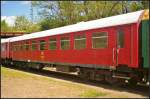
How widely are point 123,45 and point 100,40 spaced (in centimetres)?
201

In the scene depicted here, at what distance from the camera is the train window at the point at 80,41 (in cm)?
1865

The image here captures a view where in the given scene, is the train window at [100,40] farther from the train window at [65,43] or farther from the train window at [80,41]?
the train window at [65,43]

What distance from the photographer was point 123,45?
50.1 ft

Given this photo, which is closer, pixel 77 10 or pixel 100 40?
pixel 100 40

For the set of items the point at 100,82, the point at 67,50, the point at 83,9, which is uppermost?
the point at 83,9

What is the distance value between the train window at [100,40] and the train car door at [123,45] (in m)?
0.98

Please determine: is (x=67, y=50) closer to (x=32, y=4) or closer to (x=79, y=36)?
(x=79, y=36)

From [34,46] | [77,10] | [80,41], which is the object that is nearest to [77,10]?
[77,10]

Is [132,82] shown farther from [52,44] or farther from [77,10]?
[77,10]

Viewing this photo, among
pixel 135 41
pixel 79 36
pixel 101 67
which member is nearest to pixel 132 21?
pixel 135 41

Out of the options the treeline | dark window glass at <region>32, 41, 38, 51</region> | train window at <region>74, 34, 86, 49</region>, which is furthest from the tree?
train window at <region>74, 34, 86, 49</region>

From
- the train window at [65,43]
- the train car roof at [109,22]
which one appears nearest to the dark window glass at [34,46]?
the train car roof at [109,22]

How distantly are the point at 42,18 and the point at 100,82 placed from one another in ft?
131

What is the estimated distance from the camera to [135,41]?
1448 centimetres
